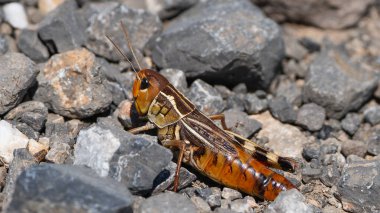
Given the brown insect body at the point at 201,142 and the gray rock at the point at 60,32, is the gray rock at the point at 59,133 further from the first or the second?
the gray rock at the point at 60,32

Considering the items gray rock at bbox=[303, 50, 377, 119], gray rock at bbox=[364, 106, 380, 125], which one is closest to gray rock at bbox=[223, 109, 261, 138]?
gray rock at bbox=[303, 50, 377, 119]

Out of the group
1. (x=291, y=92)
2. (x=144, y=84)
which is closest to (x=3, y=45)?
(x=144, y=84)

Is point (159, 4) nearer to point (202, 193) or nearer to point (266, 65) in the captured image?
point (266, 65)

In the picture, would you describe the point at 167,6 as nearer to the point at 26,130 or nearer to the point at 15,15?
the point at 15,15

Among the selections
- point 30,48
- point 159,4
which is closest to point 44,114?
point 30,48

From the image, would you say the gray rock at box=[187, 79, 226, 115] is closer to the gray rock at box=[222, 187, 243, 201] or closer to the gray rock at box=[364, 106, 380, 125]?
the gray rock at box=[222, 187, 243, 201]

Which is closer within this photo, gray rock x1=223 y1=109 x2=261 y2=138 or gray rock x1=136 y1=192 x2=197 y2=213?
gray rock x1=136 y1=192 x2=197 y2=213

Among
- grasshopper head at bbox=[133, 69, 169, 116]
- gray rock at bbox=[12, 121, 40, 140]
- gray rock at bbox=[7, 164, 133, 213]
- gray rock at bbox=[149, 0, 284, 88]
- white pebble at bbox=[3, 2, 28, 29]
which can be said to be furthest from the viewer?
white pebble at bbox=[3, 2, 28, 29]
